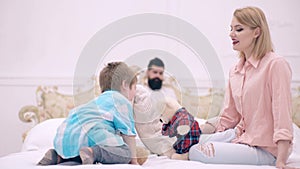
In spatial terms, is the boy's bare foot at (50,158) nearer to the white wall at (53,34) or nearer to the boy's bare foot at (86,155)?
the boy's bare foot at (86,155)

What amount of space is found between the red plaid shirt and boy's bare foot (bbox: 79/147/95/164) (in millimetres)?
439

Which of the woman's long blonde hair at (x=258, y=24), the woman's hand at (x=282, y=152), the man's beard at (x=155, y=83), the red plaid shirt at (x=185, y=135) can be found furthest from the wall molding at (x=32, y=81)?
the woman's hand at (x=282, y=152)

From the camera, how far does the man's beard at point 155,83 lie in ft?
6.41

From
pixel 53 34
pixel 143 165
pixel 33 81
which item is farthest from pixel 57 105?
pixel 143 165

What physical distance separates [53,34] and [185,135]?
1.60 metres

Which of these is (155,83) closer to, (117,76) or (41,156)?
(117,76)

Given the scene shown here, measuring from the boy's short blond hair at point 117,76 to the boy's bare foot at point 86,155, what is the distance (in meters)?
0.32

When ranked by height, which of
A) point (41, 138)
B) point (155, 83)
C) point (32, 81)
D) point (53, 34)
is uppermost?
point (53, 34)

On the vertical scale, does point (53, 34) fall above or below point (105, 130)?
above

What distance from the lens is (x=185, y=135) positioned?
1911 millimetres

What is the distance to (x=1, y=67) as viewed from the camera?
311 centimetres

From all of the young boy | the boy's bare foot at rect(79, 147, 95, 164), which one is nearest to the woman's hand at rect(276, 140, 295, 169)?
the young boy

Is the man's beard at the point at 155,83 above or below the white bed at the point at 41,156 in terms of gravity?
above

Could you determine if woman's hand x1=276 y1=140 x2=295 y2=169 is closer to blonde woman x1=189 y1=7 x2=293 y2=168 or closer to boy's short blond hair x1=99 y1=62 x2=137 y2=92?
blonde woman x1=189 y1=7 x2=293 y2=168
